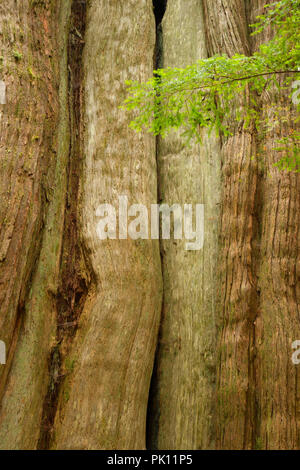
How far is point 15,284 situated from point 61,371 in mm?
668

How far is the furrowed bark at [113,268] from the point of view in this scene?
8.18ft

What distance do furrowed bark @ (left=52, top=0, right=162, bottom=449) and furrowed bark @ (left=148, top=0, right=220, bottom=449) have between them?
0.15m

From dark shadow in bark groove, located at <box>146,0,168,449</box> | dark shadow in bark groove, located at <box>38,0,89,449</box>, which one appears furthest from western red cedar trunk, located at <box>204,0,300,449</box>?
dark shadow in bark groove, located at <box>38,0,89,449</box>

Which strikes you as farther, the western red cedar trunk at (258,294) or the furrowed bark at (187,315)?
the furrowed bark at (187,315)

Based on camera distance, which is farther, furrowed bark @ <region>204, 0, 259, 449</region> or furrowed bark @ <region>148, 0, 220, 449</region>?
furrowed bark @ <region>148, 0, 220, 449</region>

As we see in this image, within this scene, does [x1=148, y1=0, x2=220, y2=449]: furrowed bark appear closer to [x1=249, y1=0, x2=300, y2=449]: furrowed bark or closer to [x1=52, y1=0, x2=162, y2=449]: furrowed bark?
[x1=52, y1=0, x2=162, y2=449]: furrowed bark

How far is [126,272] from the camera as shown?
110 inches

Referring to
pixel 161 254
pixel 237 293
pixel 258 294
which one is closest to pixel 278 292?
pixel 258 294

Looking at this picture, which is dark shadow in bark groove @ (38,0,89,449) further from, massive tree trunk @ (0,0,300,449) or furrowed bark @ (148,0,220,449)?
furrowed bark @ (148,0,220,449)

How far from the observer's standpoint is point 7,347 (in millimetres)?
2480

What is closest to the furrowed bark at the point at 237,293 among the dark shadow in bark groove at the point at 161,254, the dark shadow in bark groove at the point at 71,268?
the dark shadow in bark groove at the point at 161,254

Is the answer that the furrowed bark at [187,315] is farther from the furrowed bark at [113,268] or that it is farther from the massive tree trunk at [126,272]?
the furrowed bark at [113,268]

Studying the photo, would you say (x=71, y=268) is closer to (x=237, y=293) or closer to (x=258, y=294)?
(x=237, y=293)

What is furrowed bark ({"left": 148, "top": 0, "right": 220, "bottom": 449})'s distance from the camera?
8.86ft
